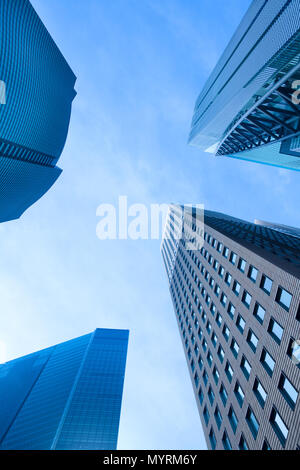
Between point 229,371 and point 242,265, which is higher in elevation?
point 242,265

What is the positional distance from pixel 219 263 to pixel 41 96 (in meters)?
86.1

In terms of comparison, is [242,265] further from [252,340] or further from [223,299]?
[252,340]

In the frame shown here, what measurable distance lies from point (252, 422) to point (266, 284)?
11.7 metres

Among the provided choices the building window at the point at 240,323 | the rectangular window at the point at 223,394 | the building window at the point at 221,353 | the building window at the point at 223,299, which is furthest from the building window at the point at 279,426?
the building window at the point at 223,299

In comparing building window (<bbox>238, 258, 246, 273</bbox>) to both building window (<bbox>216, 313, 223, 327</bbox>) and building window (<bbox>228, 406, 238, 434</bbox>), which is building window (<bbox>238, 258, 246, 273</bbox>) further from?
building window (<bbox>228, 406, 238, 434</bbox>)

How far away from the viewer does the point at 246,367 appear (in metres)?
23.0

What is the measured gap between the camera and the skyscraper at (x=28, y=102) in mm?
64562

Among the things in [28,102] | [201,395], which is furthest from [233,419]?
[28,102]

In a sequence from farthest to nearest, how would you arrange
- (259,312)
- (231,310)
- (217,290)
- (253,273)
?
(217,290), (231,310), (253,273), (259,312)

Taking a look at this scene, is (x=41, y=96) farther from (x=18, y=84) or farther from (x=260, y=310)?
(x=260, y=310)

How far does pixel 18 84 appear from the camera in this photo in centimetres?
7006

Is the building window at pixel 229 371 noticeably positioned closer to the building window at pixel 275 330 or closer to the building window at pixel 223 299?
the building window at pixel 223 299

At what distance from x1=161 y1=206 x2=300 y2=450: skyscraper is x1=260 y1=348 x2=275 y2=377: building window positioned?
7cm

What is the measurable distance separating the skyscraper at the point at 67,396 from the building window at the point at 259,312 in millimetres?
81938
